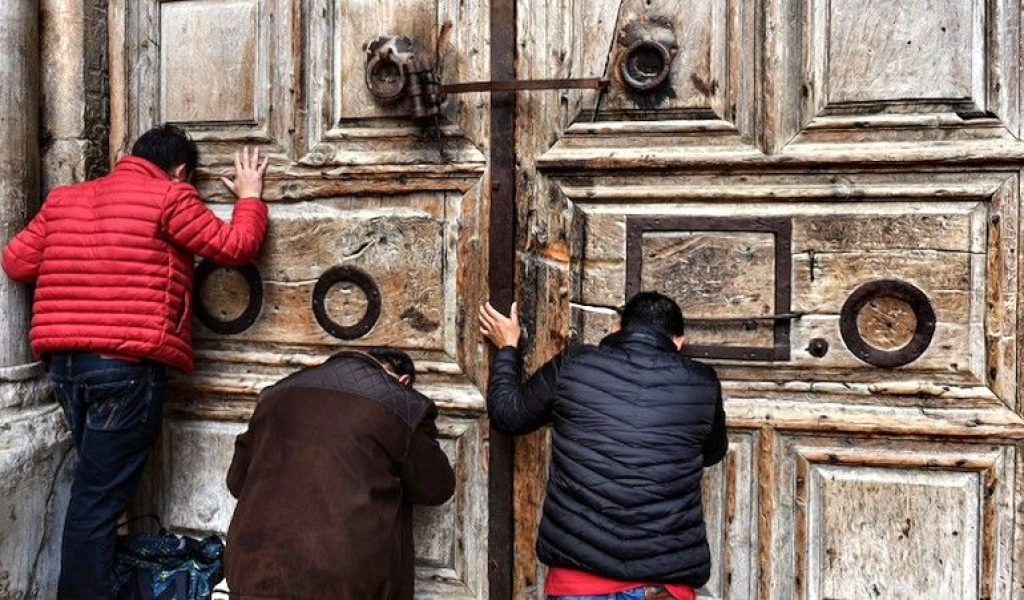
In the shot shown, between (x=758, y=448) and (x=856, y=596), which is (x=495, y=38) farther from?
(x=856, y=596)

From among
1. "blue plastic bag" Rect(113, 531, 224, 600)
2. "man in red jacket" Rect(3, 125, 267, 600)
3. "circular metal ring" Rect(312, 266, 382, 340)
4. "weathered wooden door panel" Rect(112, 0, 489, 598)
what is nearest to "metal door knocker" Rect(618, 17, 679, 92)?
"weathered wooden door panel" Rect(112, 0, 489, 598)

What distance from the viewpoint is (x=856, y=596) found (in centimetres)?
245

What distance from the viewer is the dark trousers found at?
2514 millimetres

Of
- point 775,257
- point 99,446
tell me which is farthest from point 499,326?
point 99,446

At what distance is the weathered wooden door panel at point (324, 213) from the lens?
106 inches

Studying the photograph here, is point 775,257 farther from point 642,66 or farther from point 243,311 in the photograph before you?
point 243,311

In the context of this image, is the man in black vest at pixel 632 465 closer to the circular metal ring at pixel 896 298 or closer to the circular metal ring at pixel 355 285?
the circular metal ring at pixel 896 298

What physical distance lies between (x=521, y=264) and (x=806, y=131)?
3.22 ft

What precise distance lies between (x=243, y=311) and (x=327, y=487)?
972 mm

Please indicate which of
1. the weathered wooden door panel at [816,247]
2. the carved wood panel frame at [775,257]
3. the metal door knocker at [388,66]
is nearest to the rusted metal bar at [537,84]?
the weathered wooden door panel at [816,247]

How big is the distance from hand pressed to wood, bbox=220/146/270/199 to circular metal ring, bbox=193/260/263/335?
0.27m

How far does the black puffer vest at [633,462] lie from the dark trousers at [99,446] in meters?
1.40

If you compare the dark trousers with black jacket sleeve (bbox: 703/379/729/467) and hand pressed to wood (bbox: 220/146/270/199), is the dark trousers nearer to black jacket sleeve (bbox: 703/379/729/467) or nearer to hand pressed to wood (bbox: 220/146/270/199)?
hand pressed to wood (bbox: 220/146/270/199)

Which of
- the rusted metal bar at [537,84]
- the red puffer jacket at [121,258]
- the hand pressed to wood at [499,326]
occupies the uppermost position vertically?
the rusted metal bar at [537,84]
